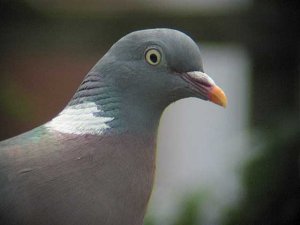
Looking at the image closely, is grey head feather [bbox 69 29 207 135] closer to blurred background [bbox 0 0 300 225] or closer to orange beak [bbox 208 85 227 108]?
orange beak [bbox 208 85 227 108]

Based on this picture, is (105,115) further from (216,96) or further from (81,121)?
(216,96)

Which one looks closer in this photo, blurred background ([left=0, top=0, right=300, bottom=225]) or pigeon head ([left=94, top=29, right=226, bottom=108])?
pigeon head ([left=94, top=29, right=226, bottom=108])

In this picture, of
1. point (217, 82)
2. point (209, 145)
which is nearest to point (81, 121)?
point (217, 82)

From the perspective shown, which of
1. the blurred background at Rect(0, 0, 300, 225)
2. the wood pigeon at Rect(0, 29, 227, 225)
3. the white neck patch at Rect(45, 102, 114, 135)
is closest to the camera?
the wood pigeon at Rect(0, 29, 227, 225)

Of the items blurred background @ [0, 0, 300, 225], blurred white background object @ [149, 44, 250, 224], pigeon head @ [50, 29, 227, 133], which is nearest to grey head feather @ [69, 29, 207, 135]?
pigeon head @ [50, 29, 227, 133]

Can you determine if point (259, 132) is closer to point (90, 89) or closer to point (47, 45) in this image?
point (47, 45)

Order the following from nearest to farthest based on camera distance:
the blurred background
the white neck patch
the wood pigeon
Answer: the wood pigeon
the white neck patch
the blurred background

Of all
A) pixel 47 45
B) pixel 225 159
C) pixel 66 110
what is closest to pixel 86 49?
pixel 47 45
